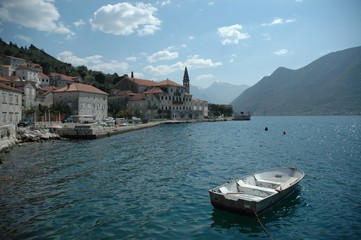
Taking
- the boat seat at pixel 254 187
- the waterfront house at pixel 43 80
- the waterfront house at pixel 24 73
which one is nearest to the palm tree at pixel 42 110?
the waterfront house at pixel 24 73

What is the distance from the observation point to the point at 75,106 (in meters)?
74.8

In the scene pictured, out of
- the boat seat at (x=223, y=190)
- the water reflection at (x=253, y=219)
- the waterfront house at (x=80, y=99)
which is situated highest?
the waterfront house at (x=80, y=99)

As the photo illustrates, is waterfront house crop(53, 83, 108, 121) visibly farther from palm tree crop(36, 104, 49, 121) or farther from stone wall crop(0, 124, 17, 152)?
stone wall crop(0, 124, 17, 152)

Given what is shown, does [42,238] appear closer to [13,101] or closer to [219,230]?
[219,230]

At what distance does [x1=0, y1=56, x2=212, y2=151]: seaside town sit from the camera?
46369 millimetres

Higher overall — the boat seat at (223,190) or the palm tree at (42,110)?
the palm tree at (42,110)

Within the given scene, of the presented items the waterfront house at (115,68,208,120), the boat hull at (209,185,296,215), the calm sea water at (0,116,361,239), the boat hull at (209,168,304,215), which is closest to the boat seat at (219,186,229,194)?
the boat hull at (209,168,304,215)

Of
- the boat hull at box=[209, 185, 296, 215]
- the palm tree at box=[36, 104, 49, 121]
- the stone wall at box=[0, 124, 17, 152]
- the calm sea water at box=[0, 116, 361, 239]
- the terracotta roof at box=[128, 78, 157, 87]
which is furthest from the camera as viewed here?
the terracotta roof at box=[128, 78, 157, 87]

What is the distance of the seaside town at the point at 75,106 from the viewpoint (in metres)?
46.4

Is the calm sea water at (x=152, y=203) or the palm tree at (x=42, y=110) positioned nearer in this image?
the calm sea water at (x=152, y=203)

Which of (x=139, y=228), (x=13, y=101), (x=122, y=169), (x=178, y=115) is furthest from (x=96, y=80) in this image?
(x=139, y=228)

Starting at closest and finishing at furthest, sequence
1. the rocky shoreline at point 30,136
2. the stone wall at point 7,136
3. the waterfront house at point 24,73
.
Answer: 1. the stone wall at point 7,136
2. the rocky shoreline at point 30,136
3. the waterfront house at point 24,73

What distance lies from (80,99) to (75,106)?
2373 millimetres

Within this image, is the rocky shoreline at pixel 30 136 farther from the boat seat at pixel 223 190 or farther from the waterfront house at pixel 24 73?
the waterfront house at pixel 24 73
